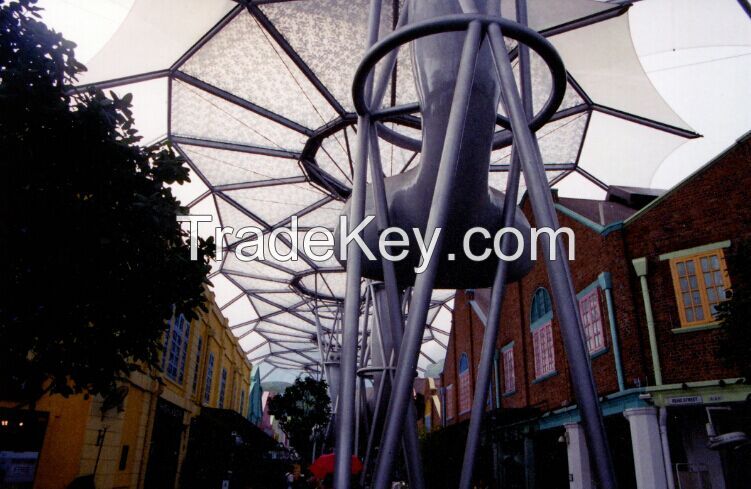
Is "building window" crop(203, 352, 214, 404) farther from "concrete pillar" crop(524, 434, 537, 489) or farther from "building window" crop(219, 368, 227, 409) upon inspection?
"concrete pillar" crop(524, 434, 537, 489)

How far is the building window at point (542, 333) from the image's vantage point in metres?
18.9

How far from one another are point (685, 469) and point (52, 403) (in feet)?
53.0

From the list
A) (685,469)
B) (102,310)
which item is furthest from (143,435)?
(685,469)

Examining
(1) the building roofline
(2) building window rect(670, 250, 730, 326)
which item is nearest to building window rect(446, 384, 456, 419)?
(1) the building roofline

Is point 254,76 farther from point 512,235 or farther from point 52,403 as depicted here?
point 512,235

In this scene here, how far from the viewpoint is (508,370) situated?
22938 millimetres

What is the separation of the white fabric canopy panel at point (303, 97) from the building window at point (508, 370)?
285 inches

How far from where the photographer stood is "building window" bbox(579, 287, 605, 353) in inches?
624

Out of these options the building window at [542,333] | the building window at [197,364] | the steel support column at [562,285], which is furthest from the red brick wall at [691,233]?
the building window at [197,364]

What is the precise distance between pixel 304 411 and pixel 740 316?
93.5ft

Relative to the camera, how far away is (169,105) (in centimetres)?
1661

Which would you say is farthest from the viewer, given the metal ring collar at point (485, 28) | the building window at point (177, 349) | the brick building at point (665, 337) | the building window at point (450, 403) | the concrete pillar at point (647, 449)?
the building window at point (450, 403)

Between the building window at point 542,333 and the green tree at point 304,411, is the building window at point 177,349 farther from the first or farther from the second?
the green tree at point 304,411

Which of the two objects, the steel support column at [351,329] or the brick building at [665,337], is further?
the brick building at [665,337]
